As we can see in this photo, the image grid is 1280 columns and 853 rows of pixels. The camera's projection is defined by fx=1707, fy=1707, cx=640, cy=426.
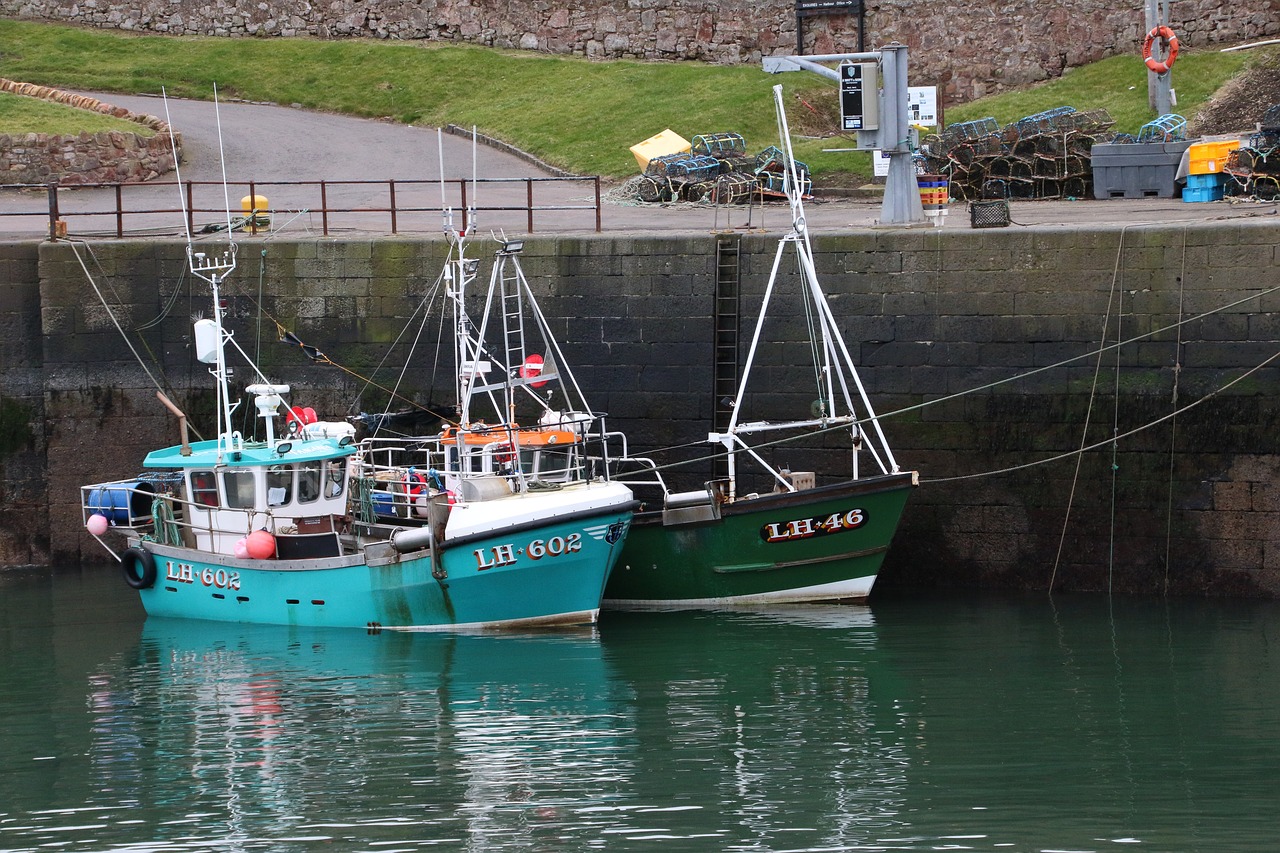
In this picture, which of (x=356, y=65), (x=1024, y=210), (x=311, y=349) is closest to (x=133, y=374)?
(x=311, y=349)

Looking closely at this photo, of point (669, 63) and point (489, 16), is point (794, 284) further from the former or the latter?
point (489, 16)

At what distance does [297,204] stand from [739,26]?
10.1 metres

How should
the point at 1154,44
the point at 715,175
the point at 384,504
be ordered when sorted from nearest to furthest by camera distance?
the point at 384,504, the point at 715,175, the point at 1154,44

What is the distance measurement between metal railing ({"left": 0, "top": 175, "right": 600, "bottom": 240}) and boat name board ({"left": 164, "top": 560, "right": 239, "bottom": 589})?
15.0 ft

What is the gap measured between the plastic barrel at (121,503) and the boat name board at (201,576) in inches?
33.0

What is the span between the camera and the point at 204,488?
52.3 ft

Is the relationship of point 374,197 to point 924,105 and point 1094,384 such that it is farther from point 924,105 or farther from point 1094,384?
point 1094,384

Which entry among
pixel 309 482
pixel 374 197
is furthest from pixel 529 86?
pixel 309 482

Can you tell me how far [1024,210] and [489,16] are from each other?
48.3ft

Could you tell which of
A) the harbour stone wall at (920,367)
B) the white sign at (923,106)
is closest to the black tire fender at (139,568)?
the harbour stone wall at (920,367)

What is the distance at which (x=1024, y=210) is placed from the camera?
64.1 ft

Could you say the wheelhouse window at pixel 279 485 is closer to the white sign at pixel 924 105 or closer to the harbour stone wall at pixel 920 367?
the harbour stone wall at pixel 920 367

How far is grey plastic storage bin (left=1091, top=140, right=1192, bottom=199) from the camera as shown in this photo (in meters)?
19.8

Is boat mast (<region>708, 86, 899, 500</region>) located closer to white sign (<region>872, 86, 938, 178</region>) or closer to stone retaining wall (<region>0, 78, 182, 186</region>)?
white sign (<region>872, 86, 938, 178</region>)
